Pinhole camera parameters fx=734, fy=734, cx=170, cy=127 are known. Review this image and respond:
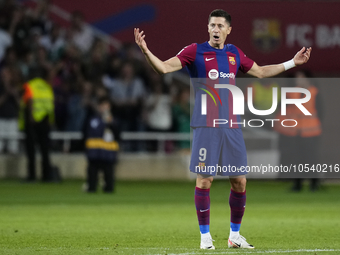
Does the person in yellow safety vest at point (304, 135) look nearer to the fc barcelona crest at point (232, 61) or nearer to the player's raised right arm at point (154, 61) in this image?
the fc barcelona crest at point (232, 61)

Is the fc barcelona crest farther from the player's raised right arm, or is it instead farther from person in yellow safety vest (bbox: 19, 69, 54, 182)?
person in yellow safety vest (bbox: 19, 69, 54, 182)

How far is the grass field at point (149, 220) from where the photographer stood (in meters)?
6.91

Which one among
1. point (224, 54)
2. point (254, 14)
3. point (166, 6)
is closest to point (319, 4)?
point (254, 14)

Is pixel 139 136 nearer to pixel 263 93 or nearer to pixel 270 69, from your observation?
pixel 263 93

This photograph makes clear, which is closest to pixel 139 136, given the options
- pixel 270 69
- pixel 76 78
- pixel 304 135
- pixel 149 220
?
pixel 76 78

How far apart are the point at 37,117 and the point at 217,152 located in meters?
9.62

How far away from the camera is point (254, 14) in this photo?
19.6m

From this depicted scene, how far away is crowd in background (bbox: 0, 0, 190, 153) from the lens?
1658 centimetres

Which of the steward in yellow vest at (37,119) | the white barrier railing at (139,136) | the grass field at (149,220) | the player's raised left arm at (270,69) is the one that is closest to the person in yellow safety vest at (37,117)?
the steward in yellow vest at (37,119)

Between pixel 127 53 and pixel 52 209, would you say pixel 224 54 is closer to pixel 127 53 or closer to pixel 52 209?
pixel 52 209

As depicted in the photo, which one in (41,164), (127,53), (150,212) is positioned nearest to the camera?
(150,212)

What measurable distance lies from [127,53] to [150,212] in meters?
7.24

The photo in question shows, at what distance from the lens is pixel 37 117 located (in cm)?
1566

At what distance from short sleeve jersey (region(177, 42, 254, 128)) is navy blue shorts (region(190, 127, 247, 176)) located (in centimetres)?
7
